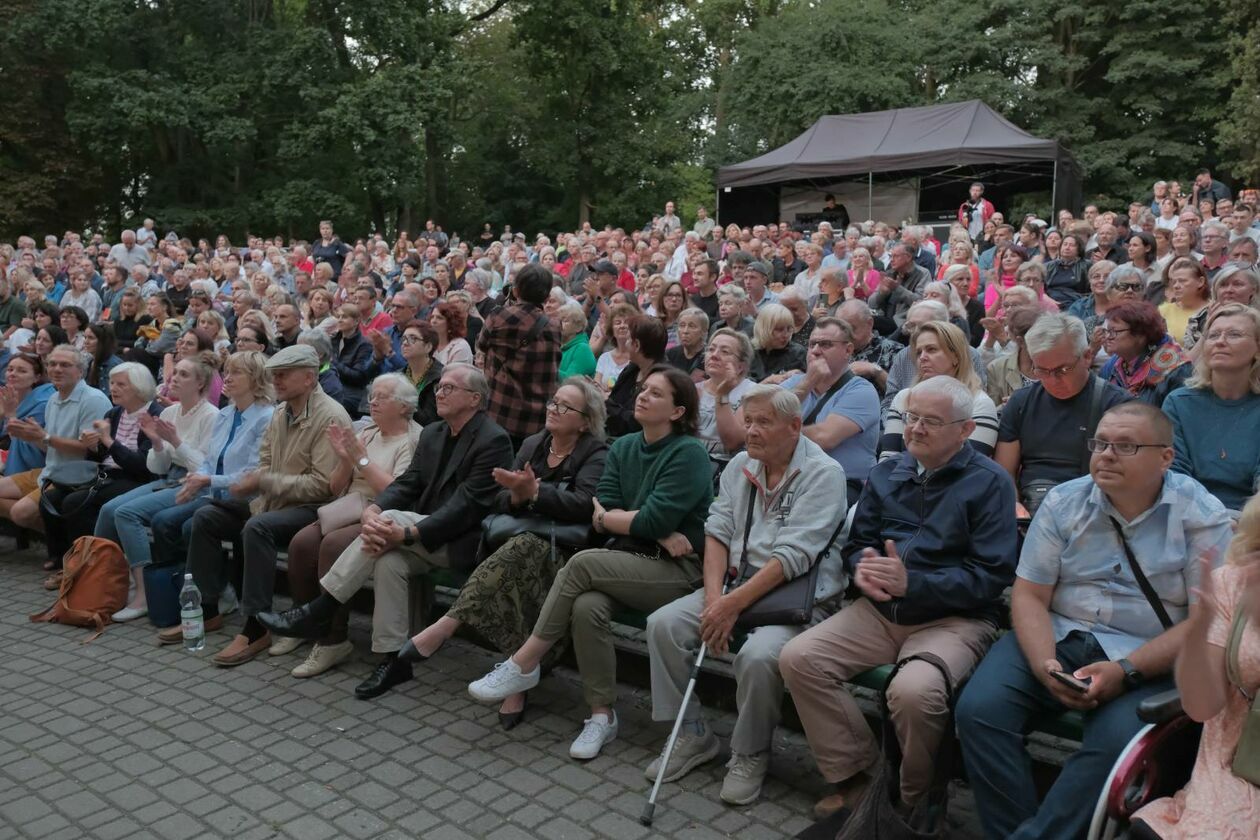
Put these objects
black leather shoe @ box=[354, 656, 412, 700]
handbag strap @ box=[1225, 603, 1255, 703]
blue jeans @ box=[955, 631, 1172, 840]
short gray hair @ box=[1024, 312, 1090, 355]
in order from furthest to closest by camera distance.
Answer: black leather shoe @ box=[354, 656, 412, 700] → short gray hair @ box=[1024, 312, 1090, 355] → blue jeans @ box=[955, 631, 1172, 840] → handbag strap @ box=[1225, 603, 1255, 703]

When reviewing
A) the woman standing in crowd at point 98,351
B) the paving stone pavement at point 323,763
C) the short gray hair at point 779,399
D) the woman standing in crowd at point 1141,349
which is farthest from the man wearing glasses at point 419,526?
the woman standing in crowd at point 98,351

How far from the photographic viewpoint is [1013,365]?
5645mm

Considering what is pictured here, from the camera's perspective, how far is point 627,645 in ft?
15.5

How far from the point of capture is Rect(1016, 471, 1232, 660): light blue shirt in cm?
312

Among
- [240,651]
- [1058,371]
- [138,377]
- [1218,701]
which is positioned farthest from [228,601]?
[1218,701]

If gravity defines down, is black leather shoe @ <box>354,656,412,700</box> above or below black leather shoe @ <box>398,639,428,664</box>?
below

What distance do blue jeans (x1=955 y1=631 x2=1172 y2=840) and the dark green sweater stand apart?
55.0 inches

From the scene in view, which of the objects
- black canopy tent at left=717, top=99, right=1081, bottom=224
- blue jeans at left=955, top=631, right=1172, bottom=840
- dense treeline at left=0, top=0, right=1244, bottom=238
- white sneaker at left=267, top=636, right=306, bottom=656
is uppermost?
dense treeline at left=0, top=0, right=1244, bottom=238

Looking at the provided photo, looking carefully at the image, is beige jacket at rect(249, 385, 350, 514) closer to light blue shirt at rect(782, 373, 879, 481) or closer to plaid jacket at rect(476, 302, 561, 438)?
plaid jacket at rect(476, 302, 561, 438)

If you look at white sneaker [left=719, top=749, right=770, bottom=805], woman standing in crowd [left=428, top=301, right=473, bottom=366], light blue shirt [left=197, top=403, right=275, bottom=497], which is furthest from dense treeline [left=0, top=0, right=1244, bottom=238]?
white sneaker [left=719, top=749, right=770, bottom=805]

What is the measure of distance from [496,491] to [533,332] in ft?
5.29

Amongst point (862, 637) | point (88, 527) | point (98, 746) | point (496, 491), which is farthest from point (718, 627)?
point (88, 527)

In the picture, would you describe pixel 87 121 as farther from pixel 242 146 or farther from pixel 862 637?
pixel 862 637

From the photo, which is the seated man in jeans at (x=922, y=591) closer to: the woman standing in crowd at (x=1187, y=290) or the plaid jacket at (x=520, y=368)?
the plaid jacket at (x=520, y=368)
